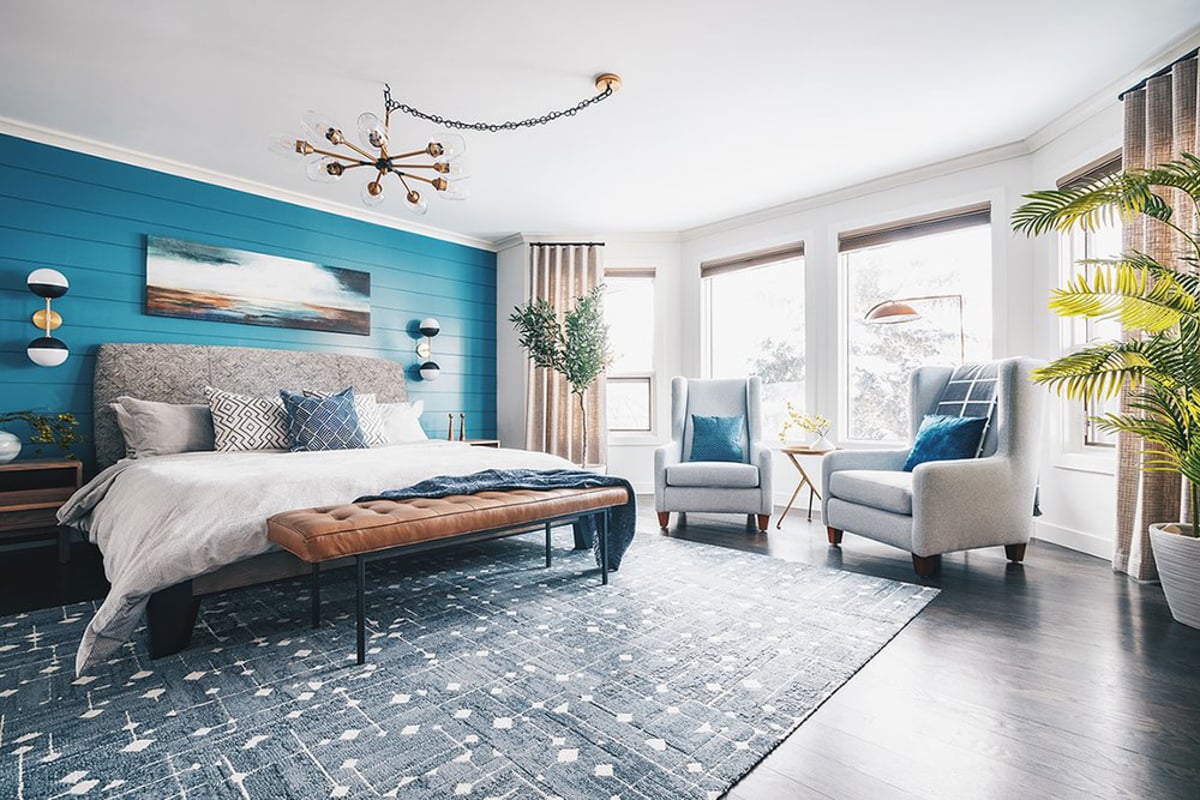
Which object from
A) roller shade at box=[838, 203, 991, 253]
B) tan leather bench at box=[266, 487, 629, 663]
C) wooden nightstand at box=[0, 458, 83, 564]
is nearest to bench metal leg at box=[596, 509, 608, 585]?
tan leather bench at box=[266, 487, 629, 663]

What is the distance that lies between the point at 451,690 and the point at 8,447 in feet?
10.2

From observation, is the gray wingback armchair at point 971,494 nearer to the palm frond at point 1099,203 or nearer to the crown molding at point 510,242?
the palm frond at point 1099,203

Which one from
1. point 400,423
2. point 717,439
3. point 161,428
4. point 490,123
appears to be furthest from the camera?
point 400,423

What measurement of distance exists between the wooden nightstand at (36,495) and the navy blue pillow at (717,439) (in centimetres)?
387

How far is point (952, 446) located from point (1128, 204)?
1371 mm

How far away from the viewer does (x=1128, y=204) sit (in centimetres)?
244

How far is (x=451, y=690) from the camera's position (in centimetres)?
179

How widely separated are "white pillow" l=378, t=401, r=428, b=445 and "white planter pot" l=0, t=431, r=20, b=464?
1.97 m

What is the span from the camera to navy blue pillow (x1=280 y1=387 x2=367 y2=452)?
11.9ft

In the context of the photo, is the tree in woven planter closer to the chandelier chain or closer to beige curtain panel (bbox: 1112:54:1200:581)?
the chandelier chain

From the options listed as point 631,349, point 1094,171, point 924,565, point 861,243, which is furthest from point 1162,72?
point 631,349

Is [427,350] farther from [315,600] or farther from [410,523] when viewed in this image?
[410,523]

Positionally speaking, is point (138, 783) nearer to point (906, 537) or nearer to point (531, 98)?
point (906, 537)

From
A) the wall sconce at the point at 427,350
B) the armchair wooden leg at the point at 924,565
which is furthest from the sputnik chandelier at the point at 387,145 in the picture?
the armchair wooden leg at the point at 924,565
